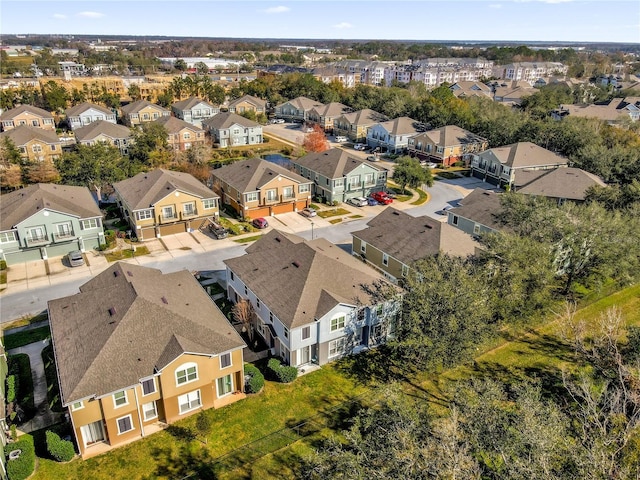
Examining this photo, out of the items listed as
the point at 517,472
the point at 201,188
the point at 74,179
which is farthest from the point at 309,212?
the point at 517,472

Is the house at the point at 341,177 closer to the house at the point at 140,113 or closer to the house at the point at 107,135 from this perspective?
the house at the point at 107,135

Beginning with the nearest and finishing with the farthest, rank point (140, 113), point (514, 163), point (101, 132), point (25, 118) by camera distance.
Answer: point (514, 163) → point (101, 132) → point (25, 118) → point (140, 113)

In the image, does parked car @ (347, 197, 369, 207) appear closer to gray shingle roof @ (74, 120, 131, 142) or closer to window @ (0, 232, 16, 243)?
window @ (0, 232, 16, 243)

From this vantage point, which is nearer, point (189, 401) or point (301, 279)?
point (189, 401)

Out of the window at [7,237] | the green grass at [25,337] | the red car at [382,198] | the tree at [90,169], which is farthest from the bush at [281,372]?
the tree at [90,169]

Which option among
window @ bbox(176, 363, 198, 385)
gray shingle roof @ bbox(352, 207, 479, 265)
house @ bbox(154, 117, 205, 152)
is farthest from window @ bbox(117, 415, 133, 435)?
house @ bbox(154, 117, 205, 152)

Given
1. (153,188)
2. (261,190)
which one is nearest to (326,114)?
(261,190)

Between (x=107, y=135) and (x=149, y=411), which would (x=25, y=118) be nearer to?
(x=107, y=135)
